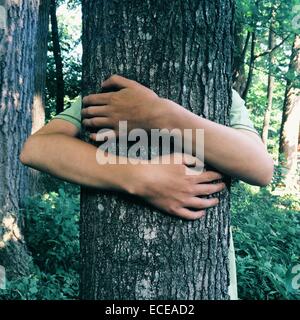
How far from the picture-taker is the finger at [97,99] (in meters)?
1.31

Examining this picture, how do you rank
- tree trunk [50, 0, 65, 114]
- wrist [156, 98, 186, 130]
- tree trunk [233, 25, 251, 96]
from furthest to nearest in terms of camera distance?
tree trunk [50, 0, 65, 114] < tree trunk [233, 25, 251, 96] < wrist [156, 98, 186, 130]

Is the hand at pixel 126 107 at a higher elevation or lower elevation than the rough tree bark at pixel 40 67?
lower

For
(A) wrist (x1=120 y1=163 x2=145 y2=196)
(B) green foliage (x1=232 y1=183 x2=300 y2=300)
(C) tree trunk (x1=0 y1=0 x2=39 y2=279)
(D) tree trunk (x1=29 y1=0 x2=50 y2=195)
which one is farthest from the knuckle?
(D) tree trunk (x1=29 y1=0 x2=50 y2=195)

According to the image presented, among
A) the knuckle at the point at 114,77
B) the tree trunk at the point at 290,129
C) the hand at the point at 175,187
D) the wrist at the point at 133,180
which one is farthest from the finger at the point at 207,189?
the tree trunk at the point at 290,129

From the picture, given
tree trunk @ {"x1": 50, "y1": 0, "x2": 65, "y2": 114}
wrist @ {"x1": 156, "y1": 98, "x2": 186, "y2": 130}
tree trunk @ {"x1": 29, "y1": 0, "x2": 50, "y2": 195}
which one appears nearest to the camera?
wrist @ {"x1": 156, "y1": 98, "x2": 186, "y2": 130}

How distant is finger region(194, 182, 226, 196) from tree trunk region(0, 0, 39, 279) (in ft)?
9.92

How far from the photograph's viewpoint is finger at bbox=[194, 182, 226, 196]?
1.32 meters

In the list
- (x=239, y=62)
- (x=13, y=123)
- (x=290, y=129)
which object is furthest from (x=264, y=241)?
(x=290, y=129)

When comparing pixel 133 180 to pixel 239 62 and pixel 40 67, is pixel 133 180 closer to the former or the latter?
pixel 40 67

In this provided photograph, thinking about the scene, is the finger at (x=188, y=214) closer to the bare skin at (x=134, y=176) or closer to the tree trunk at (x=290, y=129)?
the bare skin at (x=134, y=176)

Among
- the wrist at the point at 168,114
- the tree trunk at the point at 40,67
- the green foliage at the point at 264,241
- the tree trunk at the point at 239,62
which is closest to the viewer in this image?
the wrist at the point at 168,114

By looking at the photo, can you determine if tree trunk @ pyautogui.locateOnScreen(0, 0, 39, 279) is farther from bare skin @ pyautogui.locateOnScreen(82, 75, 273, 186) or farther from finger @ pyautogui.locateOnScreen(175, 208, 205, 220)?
finger @ pyautogui.locateOnScreen(175, 208, 205, 220)

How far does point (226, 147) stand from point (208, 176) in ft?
0.37
